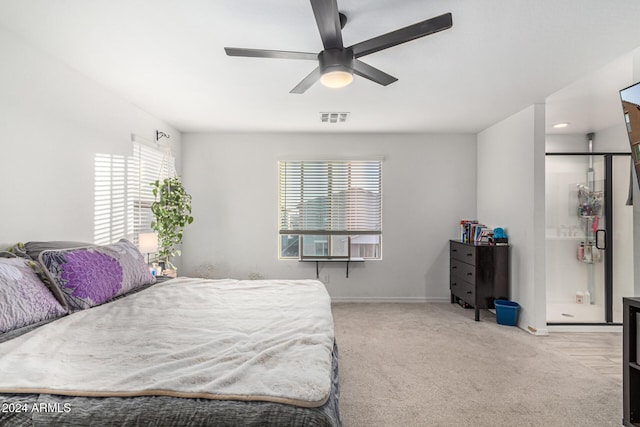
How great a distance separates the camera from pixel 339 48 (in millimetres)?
1992

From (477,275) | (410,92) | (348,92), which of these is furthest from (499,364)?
(348,92)

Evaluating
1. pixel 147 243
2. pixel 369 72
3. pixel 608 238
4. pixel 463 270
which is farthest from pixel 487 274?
pixel 147 243

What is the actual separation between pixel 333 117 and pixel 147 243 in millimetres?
2589

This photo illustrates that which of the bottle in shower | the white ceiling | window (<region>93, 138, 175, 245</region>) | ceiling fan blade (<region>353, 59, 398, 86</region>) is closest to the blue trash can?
the bottle in shower

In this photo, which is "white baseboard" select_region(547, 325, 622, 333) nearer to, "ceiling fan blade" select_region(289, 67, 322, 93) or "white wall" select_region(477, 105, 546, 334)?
"white wall" select_region(477, 105, 546, 334)

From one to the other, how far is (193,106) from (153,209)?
1.28 meters

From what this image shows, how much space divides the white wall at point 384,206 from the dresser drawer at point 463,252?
10.4 inches

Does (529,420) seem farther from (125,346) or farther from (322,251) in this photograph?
(322,251)

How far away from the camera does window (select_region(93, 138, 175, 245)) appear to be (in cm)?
315

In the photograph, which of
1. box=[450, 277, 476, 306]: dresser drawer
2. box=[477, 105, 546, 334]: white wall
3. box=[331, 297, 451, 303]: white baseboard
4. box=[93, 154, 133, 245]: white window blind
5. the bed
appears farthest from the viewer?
box=[331, 297, 451, 303]: white baseboard

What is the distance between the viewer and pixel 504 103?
12.0 feet

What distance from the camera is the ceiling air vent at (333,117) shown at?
13.3 ft

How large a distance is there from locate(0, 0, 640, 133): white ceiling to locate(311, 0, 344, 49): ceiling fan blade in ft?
0.71

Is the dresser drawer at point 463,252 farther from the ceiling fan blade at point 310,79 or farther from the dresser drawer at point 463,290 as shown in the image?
the ceiling fan blade at point 310,79
